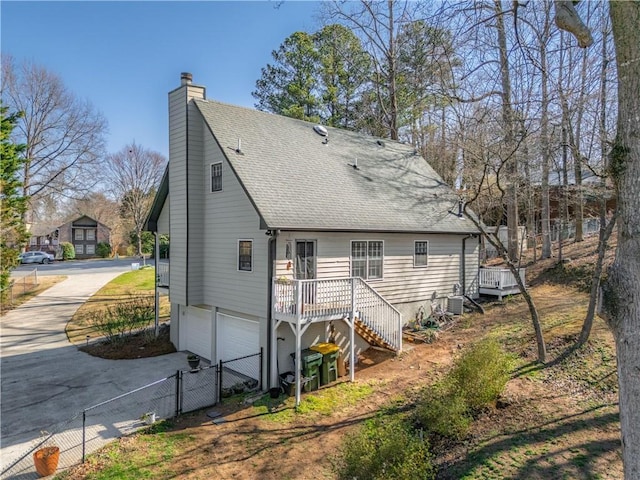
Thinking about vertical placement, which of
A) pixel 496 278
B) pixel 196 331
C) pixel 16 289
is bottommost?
pixel 196 331

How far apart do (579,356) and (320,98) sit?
24.4 m

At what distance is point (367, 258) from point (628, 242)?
371 inches

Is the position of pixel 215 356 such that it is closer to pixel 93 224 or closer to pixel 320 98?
pixel 320 98

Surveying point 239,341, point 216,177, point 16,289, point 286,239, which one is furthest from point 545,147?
point 16,289

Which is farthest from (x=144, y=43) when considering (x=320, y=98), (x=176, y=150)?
(x=320, y=98)

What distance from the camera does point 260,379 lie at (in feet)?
37.4

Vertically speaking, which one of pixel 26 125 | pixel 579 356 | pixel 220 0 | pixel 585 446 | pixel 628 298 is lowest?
pixel 585 446

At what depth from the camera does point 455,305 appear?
16.2 m

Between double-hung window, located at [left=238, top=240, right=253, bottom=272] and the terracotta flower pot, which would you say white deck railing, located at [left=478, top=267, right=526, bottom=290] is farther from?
the terracotta flower pot

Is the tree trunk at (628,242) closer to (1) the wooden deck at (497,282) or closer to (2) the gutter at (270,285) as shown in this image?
(2) the gutter at (270,285)

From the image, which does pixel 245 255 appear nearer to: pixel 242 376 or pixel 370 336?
pixel 242 376

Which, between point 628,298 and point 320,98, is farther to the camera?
point 320,98

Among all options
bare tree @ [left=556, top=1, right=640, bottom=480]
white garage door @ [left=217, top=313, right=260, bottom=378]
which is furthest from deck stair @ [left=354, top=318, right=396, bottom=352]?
bare tree @ [left=556, top=1, right=640, bottom=480]

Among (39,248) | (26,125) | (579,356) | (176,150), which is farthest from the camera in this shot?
(39,248)
